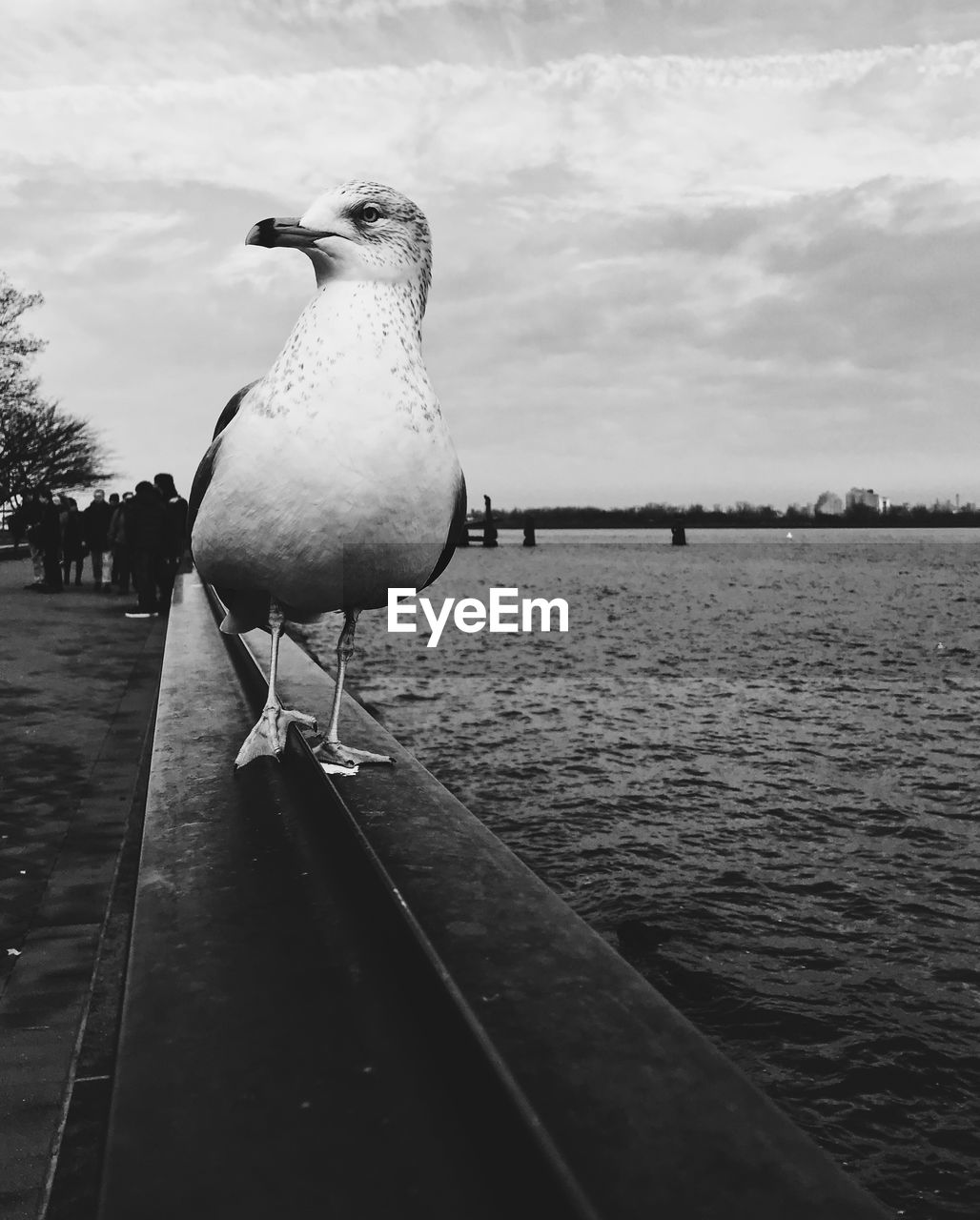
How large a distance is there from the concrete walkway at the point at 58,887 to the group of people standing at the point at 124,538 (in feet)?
12.5

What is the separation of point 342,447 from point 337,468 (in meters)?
0.04

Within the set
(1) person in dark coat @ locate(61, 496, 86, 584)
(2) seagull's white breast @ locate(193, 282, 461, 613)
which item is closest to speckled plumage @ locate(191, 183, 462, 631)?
(2) seagull's white breast @ locate(193, 282, 461, 613)

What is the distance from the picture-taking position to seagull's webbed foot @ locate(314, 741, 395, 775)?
2.39 m

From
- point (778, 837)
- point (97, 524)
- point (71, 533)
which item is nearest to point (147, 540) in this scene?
point (97, 524)

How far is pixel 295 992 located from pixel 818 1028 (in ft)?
7.50

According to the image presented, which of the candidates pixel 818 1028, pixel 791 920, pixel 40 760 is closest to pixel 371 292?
pixel 818 1028

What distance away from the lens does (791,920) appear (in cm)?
387

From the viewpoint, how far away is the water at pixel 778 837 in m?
2.84

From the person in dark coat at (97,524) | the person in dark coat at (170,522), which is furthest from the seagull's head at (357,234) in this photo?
the person in dark coat at (97,524)

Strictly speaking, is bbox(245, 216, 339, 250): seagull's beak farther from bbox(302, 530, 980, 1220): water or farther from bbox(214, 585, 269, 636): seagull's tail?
bbox(302, 530, 980, 1220): water

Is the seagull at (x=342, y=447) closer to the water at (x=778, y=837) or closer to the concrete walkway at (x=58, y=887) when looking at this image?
the concrete walkway at (x=58, y=887)

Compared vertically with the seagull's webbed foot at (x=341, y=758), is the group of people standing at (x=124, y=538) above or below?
above

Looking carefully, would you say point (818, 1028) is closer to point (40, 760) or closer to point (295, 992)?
point (295, 992)

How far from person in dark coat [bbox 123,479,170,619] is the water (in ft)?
9.48
